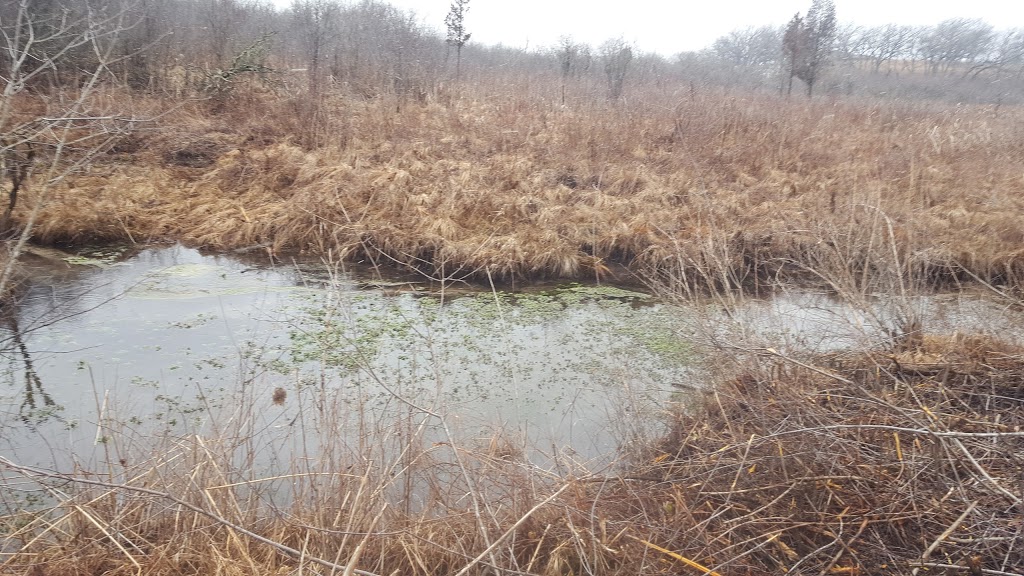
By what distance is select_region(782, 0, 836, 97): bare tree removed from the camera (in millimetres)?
19109

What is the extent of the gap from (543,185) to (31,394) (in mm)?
7855

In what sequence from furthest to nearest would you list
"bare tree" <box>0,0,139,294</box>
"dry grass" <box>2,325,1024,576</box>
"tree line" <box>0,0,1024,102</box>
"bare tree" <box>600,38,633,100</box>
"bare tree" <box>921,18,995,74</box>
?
"bare tree" <box>921,18,995,74</box> → "bare tree" <box>600,38,633,100</box> → "tree line" <box>0,0,1024,102</box> → "bare tree" <box>0,0,139,294</box> → "dry grass" <box>2,325,1024,576</box>

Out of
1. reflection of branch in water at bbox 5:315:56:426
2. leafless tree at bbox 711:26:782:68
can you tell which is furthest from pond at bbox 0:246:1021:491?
leafless tree at bbox 711:26:782:68

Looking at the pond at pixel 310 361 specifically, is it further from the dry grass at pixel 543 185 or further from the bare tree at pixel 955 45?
the bare tree at pixel 955 45

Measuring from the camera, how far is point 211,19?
15266 mm

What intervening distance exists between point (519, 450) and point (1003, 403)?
320cm

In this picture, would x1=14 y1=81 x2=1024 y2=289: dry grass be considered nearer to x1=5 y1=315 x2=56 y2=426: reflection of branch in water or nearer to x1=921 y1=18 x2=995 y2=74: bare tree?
x1=5 y1=315 x2=56 y2=426: reflection of branch in water

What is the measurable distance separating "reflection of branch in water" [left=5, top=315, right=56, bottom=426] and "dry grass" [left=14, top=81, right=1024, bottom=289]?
8.92 ft

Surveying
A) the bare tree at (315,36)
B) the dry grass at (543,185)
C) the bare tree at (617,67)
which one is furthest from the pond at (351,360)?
the bare tree at (617,67)

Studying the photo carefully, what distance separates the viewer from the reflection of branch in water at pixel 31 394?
4.62 meters

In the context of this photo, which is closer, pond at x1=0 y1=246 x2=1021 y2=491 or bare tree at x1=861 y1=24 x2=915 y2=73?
pond at x1=0 y1=246 x2=1021 y2=491

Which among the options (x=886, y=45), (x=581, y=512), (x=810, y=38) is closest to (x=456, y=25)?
(x=810, y=38)

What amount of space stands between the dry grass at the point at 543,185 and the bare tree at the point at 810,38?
4.78m

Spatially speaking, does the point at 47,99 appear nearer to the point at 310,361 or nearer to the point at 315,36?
the point at 310,361
